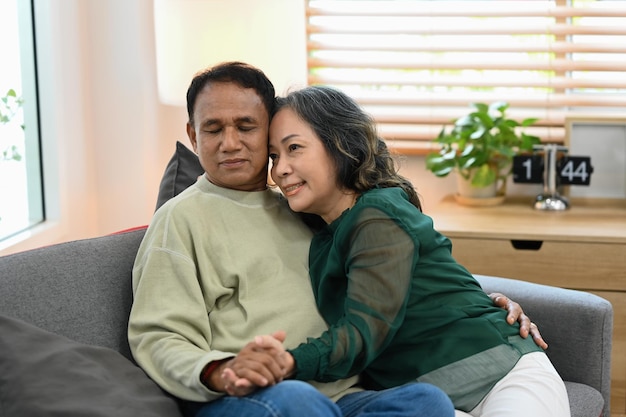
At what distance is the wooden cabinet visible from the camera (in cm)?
244

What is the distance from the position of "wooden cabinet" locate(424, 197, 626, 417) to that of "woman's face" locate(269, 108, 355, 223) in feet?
2.95

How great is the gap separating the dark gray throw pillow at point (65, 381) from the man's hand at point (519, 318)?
2.18 feet

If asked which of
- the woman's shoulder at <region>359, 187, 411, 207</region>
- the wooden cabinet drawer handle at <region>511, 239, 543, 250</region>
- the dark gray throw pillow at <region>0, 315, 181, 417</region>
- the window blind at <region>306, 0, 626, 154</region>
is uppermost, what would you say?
the window blind at <region>306, 0, 626, 154</region>

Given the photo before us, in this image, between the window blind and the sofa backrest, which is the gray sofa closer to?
the sofa backrest

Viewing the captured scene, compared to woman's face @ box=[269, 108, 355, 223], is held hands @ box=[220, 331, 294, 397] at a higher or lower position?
lower

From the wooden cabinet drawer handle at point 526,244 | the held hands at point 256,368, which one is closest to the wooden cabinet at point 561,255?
the wooden cabinet drawer handle at point 526,244

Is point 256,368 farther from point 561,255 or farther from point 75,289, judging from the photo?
point 561,255

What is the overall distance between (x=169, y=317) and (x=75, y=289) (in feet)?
0.64

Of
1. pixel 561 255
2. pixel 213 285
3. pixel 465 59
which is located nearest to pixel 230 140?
pixel 213 285

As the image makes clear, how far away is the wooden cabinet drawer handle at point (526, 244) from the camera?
2.58m

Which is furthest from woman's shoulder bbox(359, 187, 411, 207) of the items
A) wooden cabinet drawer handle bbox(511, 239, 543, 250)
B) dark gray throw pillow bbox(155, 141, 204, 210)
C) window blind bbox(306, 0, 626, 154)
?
window blind bbox(306, 0, 626, 154)

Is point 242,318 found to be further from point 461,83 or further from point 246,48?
point 461,83

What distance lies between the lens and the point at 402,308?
1.54 meters

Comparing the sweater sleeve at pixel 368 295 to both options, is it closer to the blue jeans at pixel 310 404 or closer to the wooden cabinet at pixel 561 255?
the blue jeans at pixel 310 404
